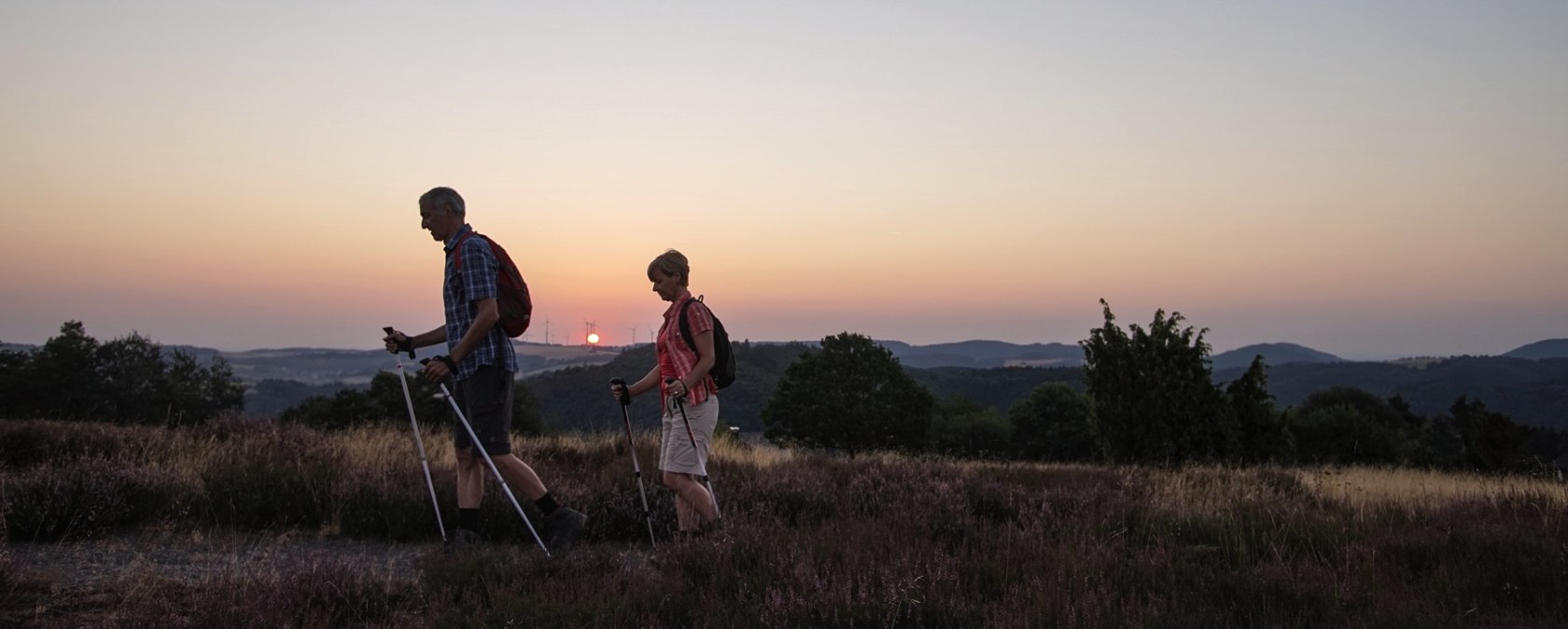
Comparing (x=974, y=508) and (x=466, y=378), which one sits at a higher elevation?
(x=466, y=378)

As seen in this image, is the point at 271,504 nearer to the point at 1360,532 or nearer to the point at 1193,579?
the point at 1193,579

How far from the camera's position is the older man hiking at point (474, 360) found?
16.4ft

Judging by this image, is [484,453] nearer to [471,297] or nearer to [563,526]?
[563,526]

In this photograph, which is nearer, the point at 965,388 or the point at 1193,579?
the point at 1193,579

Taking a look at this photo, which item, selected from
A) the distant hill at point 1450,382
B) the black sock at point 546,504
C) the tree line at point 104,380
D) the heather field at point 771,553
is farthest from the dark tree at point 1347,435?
the tree line at point 104,380

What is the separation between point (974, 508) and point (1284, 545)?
2.16 metres

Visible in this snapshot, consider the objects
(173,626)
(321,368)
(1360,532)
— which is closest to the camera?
(173,626)

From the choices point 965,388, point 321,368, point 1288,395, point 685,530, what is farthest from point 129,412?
point 1288,395

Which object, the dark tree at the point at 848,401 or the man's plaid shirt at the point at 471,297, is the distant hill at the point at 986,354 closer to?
the dark tree at the point at 848,401

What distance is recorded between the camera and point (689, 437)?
522 cm

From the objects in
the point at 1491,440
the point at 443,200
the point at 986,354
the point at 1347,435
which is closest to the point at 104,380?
the point at 443,200

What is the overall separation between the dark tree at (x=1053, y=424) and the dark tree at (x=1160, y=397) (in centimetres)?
3339

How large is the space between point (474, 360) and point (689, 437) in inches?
52.7

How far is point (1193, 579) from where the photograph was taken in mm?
4359
